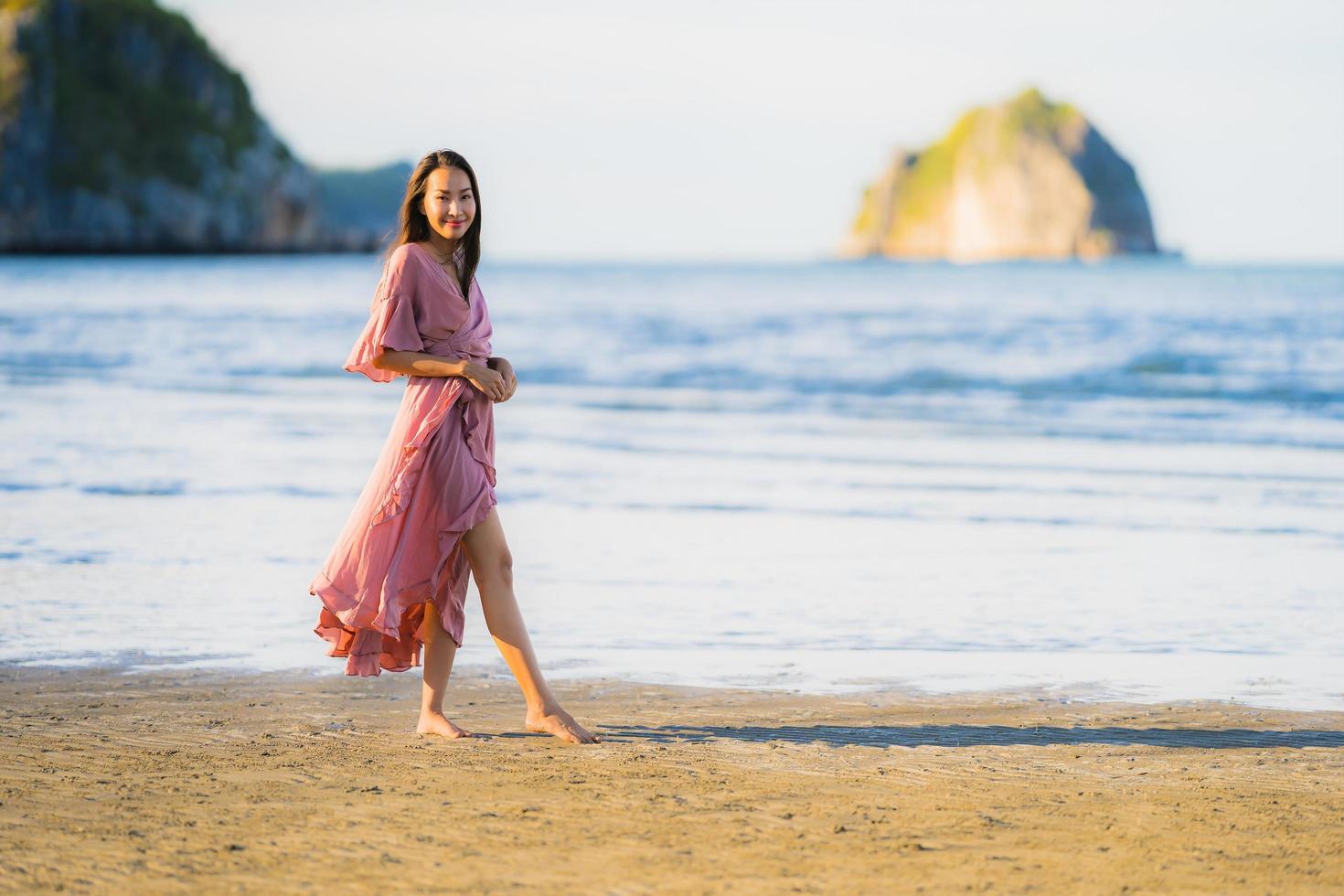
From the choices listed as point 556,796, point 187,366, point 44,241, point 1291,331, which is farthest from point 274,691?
point 44,241

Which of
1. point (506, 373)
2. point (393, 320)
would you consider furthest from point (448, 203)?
point (506, 373)

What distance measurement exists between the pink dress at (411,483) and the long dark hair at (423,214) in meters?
0.06

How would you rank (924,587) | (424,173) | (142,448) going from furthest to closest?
1. (142,448)
2. (924,587)
3. (424,173)

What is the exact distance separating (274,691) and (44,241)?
125623 millimetres

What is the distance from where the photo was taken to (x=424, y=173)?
490cm

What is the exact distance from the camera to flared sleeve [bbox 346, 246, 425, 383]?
15.6 ft

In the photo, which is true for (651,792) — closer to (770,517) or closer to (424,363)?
(424,363)

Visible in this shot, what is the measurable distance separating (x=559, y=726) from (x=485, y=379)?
1.04 m

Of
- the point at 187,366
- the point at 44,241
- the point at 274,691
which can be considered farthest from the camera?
the point at 44,241

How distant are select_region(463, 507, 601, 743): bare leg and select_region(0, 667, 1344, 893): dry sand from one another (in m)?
0.08

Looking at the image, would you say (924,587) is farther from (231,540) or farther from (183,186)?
(183,186)

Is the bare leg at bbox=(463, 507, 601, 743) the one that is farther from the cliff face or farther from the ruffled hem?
the cliff face

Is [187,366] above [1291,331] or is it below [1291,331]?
below

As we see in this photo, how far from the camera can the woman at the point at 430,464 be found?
4777mm
